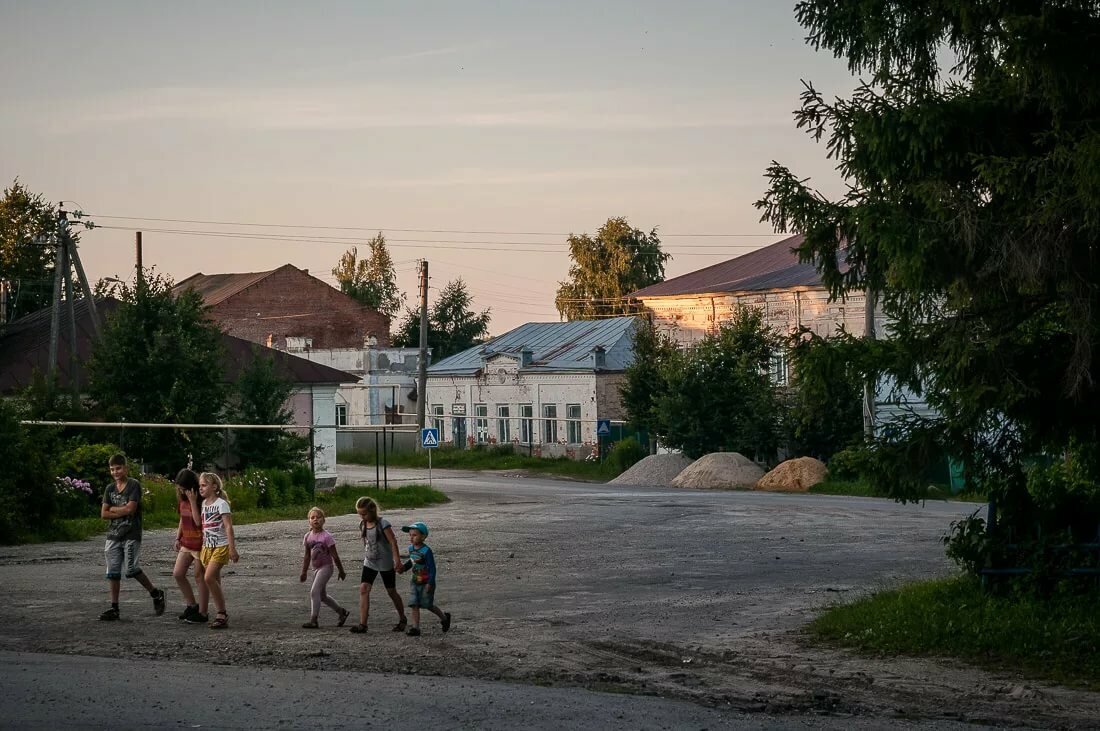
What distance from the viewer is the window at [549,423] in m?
65.2

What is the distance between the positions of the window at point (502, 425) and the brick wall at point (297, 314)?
58.6 ft

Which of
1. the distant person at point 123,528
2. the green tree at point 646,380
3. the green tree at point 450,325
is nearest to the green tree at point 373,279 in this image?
the green tree at point 450,325

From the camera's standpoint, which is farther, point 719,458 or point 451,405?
point 451,405

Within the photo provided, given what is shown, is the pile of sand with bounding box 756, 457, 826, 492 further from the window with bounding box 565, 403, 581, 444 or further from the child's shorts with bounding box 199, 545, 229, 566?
the child's shorts with bounding box 199, 545, 229, 566

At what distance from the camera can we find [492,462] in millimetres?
62969

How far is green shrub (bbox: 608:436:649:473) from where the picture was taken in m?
55.5

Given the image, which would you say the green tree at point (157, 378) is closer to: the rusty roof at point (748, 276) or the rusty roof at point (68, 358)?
the rusty roof at point (68, 358)

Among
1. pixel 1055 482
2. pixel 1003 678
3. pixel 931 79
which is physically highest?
pixel 931 79

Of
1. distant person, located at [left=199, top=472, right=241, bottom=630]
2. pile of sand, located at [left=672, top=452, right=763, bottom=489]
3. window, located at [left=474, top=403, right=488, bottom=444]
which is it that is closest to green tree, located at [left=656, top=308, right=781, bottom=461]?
pile of sand, located at [left=672, top=452, right=763, bottom=489]

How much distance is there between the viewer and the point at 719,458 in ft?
157

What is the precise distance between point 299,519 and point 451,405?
136ft

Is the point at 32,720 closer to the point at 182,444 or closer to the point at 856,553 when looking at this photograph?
the point at 856,553

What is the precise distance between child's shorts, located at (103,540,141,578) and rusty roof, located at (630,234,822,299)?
46.4 meters

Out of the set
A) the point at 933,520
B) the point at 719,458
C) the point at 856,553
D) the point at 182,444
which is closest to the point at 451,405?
the point at 719,458
